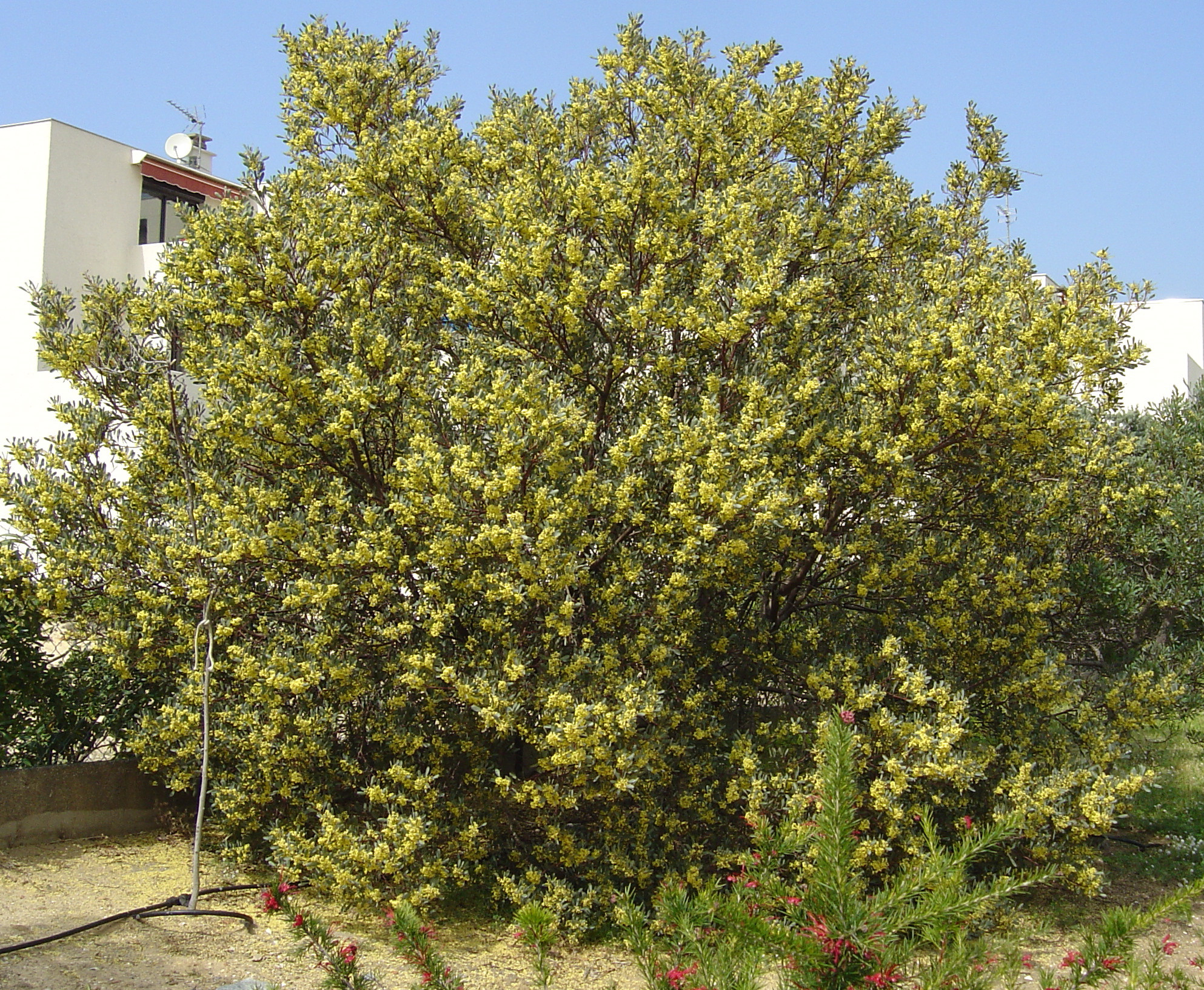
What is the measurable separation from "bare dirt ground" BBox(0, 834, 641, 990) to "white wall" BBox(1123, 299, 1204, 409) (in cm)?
2080

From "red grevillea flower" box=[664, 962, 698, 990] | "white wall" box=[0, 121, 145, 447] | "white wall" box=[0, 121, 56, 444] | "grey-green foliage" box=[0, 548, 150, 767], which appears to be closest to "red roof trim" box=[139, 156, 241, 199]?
"white wall" box=[0, 121, 145, 447]

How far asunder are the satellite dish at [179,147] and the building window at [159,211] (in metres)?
0.64

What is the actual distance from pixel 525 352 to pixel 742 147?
1881mm

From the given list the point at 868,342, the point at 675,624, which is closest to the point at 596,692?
the point at 675,624

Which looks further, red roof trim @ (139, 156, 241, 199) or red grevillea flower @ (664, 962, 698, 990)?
red roof trim @ (139, 156, 241, 199)

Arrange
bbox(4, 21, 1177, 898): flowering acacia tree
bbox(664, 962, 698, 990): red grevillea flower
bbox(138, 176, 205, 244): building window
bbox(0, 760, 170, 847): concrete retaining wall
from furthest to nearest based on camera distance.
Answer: bbox(138, 176, 205, 244): building window
bbox(0, 760, 170, 847): concrete retaining wall
bbox(4, 21, 1177, 898): flowering acacia tree
bbox(664, 962, 698, 990): red grevillea flower

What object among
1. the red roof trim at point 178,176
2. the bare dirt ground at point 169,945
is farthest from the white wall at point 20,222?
the bare dirt ground at point 169,945

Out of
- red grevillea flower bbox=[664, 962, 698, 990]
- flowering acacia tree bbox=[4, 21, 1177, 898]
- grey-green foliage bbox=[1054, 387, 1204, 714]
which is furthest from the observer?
grey-green foliage bbox=[1054, 387, 1204, 714]

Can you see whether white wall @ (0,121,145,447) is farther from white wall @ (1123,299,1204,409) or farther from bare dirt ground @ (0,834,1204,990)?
white wall @ (1123,299,1204,409)

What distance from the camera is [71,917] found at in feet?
18.5

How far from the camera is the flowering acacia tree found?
18.3 feet

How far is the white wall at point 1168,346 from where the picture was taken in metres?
23.1

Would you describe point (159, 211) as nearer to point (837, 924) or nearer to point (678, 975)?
point (678, 975)

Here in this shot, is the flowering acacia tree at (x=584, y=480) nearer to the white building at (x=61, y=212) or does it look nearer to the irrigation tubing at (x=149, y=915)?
the irrigation tubing at (x=149, y=915)
